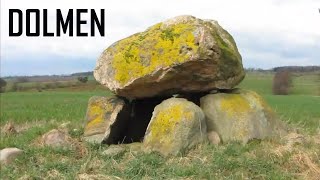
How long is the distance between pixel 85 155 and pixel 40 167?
3.78 ft

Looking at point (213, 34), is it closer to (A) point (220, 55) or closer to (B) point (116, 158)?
(A) point (220, 55)

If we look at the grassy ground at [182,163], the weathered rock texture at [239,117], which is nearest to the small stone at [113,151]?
the grassy ground at [182,163]

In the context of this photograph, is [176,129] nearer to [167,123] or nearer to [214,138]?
[167,123]

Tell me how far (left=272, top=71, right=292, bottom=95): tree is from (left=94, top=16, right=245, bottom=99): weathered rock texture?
46.3 meters

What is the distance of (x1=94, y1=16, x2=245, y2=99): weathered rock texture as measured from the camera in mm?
10133

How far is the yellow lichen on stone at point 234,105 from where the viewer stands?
10.4 m

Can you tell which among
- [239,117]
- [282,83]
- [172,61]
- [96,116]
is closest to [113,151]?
[96,116]

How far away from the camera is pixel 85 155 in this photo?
9.78m

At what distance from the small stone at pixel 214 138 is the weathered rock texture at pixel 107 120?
79.0 inches

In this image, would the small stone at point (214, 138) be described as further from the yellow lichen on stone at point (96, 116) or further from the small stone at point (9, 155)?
the small stone at point (9, 155)

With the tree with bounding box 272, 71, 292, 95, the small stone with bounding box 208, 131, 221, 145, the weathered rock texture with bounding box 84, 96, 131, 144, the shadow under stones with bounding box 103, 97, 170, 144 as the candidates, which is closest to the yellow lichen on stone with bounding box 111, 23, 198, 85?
the weathered rock texture with bounding box 84, 96, 131, 144

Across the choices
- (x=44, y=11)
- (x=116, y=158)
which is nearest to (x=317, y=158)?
(x=116, y=158)

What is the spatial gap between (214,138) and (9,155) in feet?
12.8

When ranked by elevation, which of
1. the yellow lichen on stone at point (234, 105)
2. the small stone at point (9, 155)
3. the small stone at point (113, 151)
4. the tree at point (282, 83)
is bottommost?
the tree at point (282, 83)
